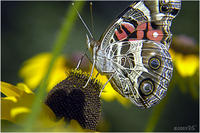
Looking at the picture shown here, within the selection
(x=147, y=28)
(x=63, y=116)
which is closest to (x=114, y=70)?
(x=147, y=28)

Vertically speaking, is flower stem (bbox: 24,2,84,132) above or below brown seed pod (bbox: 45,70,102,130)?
above

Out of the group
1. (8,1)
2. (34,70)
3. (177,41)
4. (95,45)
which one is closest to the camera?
(95,45)

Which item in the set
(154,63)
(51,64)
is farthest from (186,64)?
(51,64)

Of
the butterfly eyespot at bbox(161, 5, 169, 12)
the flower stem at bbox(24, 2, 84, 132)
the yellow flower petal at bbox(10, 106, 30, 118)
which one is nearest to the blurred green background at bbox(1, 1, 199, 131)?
the butterfly eyespot at bbox(161, 5, 169, 12)

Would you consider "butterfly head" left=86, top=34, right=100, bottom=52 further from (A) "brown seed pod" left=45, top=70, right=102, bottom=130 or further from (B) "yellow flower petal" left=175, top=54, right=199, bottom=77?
(B) "yellow flower petal" left=175, top=54, right=199, bottom=77

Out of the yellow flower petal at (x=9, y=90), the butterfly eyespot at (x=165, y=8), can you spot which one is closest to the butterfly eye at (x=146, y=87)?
the butterfly eyespot at (x=165, y=8)

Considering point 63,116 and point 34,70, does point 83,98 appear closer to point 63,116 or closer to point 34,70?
point 63,116
